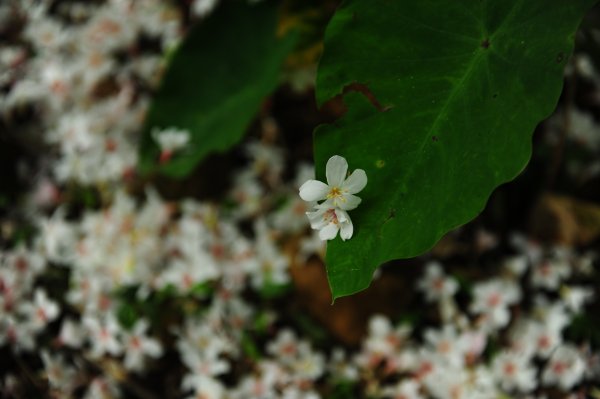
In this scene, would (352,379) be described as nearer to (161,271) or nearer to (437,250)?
(437,250)

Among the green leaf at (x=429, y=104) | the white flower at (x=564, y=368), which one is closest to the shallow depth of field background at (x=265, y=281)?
the white flower at (x=564, y=368)

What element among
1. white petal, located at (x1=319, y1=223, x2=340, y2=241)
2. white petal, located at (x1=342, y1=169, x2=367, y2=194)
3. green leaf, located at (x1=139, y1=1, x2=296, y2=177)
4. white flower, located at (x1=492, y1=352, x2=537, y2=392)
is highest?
green leaf, located at (x1=139, y1=1, x2=296, y2=177)

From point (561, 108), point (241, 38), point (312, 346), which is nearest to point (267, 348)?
point (312, 346)

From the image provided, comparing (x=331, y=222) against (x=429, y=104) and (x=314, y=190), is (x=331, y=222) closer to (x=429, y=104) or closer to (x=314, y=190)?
(x=314, y=190)

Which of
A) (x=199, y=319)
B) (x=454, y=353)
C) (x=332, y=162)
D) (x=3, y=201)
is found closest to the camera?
(x=332, y=162)

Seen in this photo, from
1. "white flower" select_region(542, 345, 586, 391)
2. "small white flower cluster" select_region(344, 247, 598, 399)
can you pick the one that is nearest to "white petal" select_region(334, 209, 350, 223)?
"small white flower cluster" select_region(344, 247, 598, 399)

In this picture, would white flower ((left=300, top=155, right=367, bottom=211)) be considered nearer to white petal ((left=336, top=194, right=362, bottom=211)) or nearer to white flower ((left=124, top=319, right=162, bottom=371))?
white petal ((left=336, top=194, right=362, bottom=211))
